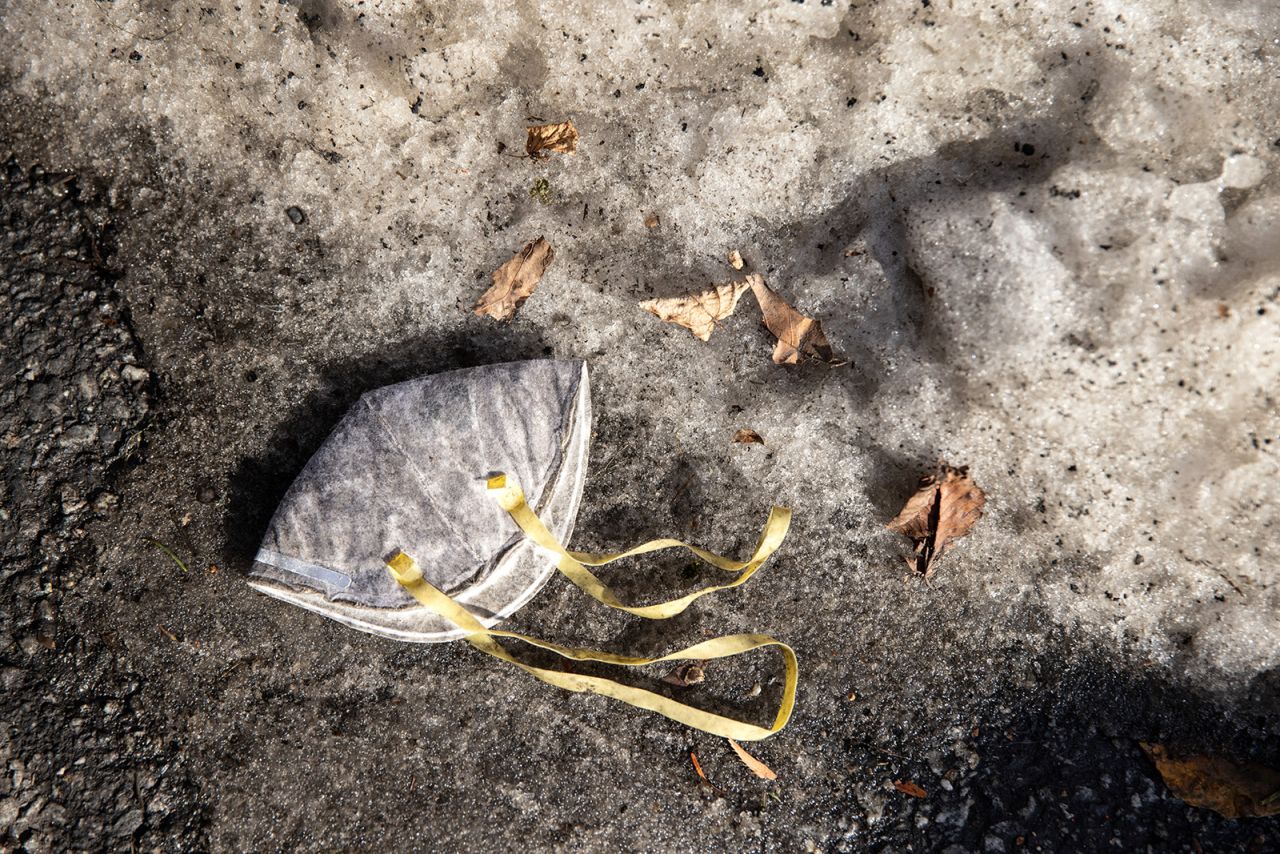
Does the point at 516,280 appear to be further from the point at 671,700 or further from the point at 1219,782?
the point at 1219,782

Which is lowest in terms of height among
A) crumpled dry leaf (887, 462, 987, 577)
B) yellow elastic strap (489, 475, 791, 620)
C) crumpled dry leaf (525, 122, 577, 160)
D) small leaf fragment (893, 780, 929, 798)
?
small leaf fragment (893, 780, 929, 798)

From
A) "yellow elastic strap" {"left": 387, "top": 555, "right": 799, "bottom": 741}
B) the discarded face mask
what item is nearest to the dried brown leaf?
"yellow elastic strap" {"left": 387, "top": 555, "right": 799, "bottom": 741}

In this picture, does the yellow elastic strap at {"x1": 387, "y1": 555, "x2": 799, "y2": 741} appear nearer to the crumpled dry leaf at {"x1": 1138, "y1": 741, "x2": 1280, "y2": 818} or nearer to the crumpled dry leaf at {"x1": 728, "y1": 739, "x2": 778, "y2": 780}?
the crumpled dry leaf at {"x1": 728, "y1": 739, "x2": 778, "y2": 780}

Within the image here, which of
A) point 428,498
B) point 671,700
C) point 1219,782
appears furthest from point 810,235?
point 1219,782

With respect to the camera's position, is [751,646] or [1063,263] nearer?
[1063,263]

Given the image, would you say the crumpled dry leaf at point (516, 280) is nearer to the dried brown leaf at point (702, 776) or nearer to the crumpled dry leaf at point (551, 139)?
the crumpled dry leaf at point (551, 139)

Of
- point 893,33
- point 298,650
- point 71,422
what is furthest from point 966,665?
point 71,422

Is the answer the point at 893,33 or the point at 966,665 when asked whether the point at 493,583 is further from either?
the point at 893,33
